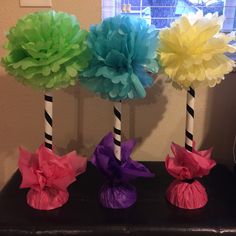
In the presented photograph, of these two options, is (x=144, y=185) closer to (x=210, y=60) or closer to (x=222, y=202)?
(x=222, y=202)

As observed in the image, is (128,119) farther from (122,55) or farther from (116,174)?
→ (122,55)

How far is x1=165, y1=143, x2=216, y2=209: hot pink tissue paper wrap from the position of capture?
935mm

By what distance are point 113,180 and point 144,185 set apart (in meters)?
0.16

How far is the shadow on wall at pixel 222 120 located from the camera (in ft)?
4.00

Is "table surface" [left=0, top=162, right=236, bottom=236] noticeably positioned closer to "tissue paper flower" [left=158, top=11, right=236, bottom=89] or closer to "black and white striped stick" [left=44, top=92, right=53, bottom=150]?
"black and white striped stick" [left=44, top=92, right=53, bottom=150]

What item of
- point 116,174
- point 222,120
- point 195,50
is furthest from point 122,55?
point 222,120

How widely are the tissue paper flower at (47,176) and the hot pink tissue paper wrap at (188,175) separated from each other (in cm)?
26

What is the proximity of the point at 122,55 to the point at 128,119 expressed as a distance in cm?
45

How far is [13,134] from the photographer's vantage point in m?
1.28

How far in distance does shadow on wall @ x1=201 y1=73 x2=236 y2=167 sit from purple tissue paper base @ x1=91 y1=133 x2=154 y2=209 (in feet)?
1.29

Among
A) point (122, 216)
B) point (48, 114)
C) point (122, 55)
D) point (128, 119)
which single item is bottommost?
point (122, 216)

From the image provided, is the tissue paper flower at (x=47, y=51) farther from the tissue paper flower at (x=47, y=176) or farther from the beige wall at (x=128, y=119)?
the beige wall at (x=128, y=119)

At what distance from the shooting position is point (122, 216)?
91cm

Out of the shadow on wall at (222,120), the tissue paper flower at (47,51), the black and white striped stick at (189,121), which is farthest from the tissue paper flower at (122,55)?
the shadow on wall at (222,120)
